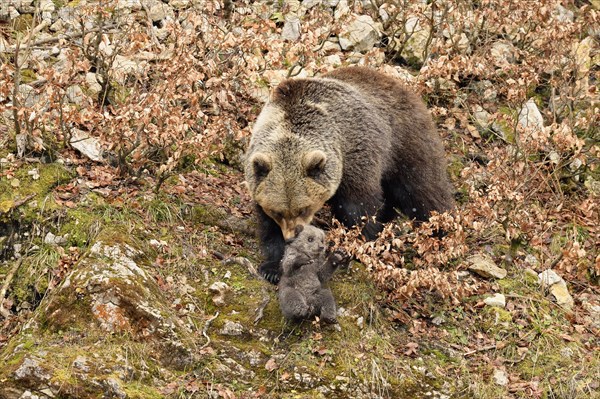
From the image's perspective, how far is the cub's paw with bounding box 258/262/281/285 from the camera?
24.8 ft

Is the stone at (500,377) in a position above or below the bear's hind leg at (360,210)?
below

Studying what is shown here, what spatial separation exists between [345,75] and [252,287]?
293 centimetres

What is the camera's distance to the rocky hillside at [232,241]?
6.56 metres

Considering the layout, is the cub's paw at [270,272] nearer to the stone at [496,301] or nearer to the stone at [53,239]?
the stone at [53,239]

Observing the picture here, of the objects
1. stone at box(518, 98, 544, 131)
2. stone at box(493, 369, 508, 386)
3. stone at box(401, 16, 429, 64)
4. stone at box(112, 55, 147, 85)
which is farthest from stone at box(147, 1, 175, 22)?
stone at box(493, 369, 508, 386)

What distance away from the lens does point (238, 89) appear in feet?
33.6

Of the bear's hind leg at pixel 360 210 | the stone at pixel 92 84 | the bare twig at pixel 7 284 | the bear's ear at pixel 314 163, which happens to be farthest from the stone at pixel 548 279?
the stone at pixel 92 84

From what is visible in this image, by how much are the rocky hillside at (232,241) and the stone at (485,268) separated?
0.03 m

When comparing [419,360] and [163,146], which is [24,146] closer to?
[163,146]

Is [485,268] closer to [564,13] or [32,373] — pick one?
[32,373]

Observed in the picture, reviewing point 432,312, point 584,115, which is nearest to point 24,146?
point 432,312

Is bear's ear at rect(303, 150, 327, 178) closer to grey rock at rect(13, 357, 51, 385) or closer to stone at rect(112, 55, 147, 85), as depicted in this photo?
stone at rect(112, 55, 147, 85)

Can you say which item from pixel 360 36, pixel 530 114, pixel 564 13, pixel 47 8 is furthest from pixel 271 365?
pixel 564 13

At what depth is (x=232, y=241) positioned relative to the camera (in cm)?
827
